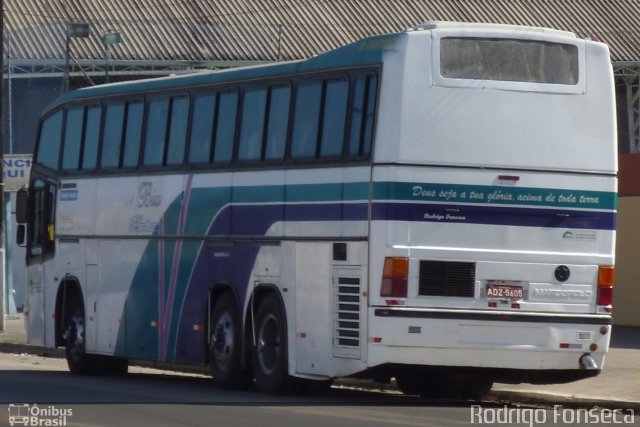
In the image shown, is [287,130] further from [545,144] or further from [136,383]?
[136,383]

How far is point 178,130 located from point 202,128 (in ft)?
1.87

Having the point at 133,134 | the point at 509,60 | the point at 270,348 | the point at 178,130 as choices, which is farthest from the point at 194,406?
the point at 133,134

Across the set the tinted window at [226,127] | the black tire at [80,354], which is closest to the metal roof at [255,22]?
the black tire at [80,354]

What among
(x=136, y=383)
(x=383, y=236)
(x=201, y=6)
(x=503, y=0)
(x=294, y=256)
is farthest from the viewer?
(x=503, y=0)

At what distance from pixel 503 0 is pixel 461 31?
141 ft

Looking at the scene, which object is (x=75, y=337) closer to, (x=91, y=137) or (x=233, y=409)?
(x=91, y=137)

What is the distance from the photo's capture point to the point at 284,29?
176 feet

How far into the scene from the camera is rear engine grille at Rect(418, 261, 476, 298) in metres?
15.3

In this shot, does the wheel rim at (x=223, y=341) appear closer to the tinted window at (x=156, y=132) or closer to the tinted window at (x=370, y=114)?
the tinted window at (x=156, y=132)

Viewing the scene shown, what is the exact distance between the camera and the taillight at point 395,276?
15172mm

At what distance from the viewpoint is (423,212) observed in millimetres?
15289

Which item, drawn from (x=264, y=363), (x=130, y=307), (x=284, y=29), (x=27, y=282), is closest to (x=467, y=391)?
(x=264, y=363)

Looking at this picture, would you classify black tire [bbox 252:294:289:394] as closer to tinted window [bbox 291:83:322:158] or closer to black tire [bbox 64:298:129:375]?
tinted window [bbox 291:83:322:158]

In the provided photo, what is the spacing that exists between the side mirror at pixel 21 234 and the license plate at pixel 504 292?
9.69 metres
